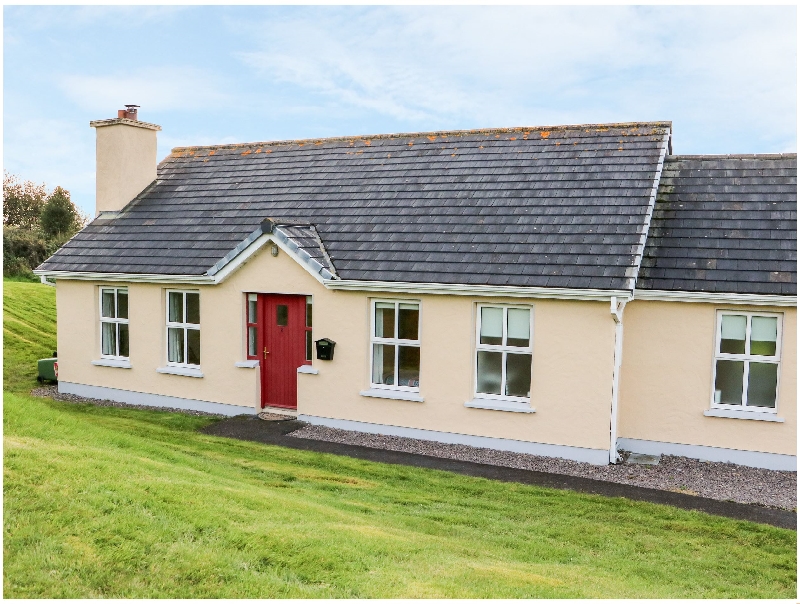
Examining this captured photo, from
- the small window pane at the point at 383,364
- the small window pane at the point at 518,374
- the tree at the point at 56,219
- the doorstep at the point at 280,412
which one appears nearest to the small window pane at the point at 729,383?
the small window pane at the point at 518,374

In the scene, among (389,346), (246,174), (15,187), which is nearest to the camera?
(389,346)

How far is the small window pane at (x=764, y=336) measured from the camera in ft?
39.5

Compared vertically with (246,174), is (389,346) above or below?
below

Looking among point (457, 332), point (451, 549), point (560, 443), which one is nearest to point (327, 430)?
point (457, 332)

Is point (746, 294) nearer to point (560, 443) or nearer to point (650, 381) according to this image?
point (650, 381)

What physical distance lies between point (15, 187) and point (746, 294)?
51.7 meters

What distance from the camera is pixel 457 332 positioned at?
13086mm

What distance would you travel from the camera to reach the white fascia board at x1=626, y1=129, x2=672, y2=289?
1190 cm

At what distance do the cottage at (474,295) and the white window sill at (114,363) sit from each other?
0.07 m

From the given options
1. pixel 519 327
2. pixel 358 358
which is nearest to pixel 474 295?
pixel 519 327

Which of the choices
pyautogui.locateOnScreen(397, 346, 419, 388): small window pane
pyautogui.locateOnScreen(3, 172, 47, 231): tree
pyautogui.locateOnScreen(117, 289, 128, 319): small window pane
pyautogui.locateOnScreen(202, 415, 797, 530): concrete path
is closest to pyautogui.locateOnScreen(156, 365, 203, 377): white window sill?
pyautogui.locateOnScreen(202, 415, 797, 530): concrete path

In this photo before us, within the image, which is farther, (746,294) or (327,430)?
(327,430)

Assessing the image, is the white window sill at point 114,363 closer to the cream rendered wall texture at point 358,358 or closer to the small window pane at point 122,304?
the cream rendered wall texture at point 358,358

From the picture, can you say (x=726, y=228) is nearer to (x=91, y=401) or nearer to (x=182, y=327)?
(x=182, y=327)
